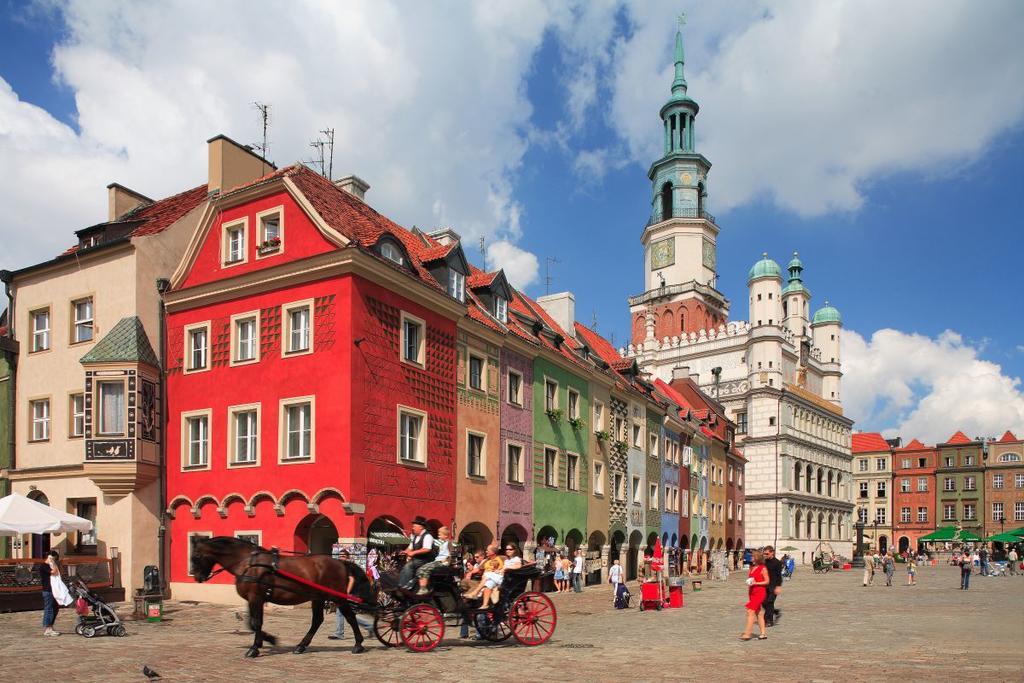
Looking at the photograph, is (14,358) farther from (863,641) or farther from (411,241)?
(863,641)

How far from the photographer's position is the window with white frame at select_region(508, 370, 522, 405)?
34.0m

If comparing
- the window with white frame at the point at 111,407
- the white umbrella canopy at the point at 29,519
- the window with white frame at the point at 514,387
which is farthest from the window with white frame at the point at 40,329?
the window with white frame at the point at 514,387

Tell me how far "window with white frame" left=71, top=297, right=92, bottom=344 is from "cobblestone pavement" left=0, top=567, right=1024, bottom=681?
31.7 feet

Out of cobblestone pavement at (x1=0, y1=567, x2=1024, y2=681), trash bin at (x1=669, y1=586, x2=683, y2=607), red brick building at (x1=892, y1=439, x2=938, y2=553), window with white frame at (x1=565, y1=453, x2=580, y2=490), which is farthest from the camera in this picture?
red brick building at (x1=892, y1=439, x2=938, y2=553)

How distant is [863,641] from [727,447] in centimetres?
4717

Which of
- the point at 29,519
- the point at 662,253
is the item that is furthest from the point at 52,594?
the point at 662,253

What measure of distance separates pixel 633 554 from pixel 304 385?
24.5 meters

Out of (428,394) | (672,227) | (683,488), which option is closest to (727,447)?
(683,488)

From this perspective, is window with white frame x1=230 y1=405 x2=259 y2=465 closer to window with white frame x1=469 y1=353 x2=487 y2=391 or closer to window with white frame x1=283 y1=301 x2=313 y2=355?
window with white frame x1=283 y1=301 x2=313 y2=355

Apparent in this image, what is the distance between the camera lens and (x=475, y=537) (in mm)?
32594

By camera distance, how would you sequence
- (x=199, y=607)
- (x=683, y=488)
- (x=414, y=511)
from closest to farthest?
(x=199, y=607), (x=414, y=511), (x=683, y=488)

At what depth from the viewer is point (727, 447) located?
211 ft

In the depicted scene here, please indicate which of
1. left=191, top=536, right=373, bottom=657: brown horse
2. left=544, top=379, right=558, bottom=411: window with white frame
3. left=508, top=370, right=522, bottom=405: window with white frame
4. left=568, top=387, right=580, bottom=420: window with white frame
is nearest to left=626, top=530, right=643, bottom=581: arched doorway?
left=568, top=387, right=580, bottom=420: window with white frame

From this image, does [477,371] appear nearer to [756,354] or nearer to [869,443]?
[756,354]
